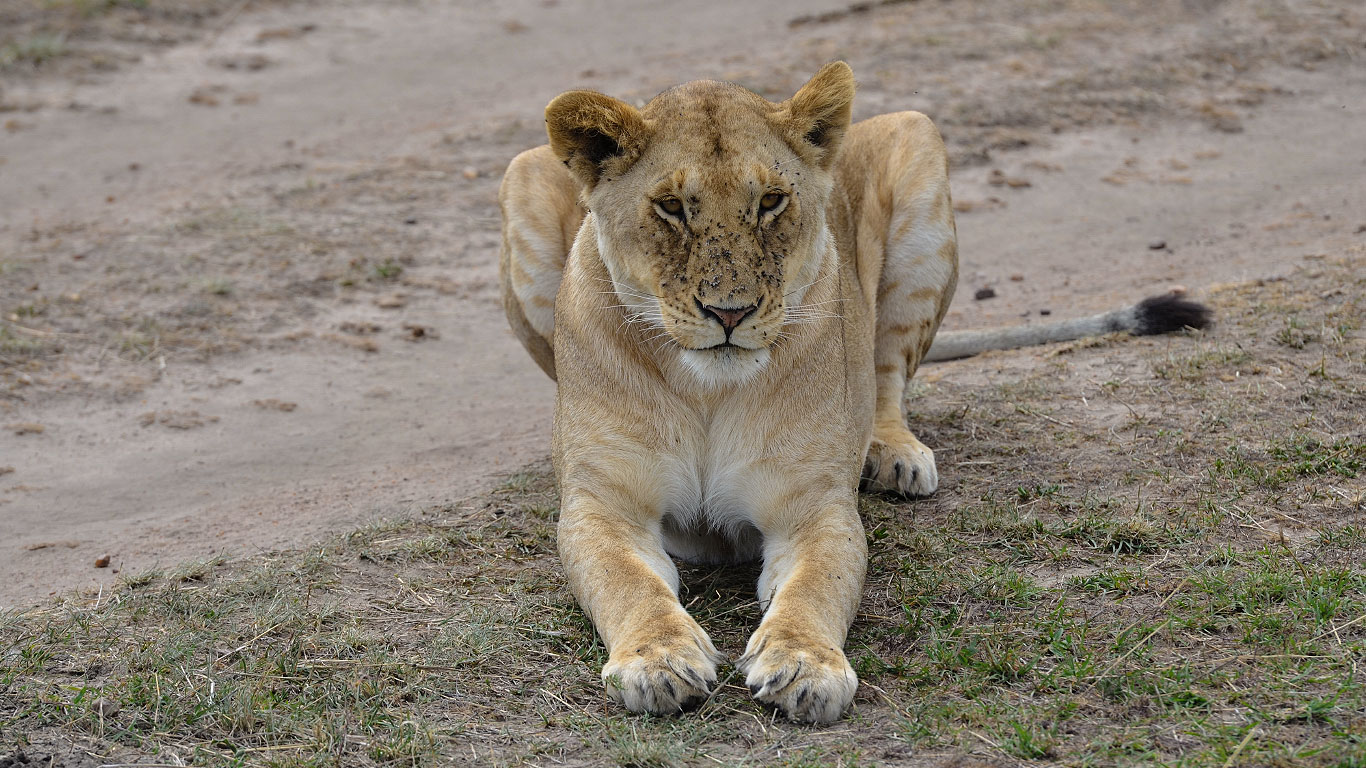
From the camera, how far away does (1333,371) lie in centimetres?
523

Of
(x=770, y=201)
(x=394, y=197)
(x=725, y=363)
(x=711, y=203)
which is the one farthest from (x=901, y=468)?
(x=394, y=197)

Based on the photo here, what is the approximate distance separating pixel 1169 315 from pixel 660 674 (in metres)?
3.58

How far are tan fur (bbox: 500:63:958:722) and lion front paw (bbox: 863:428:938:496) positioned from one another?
0.04ft

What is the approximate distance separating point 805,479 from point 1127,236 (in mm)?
4917

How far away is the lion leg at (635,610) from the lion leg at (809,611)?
155 mm

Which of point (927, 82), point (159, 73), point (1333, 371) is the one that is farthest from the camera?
point (159, 73)

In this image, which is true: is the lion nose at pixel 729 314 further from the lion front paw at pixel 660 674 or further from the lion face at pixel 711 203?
the lion front paw at pixel 660 674

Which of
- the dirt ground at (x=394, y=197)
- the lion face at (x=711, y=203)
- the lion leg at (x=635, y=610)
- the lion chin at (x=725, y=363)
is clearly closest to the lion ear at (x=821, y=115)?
the lion face at (x=711, y=203)

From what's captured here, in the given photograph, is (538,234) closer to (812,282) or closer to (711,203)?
(812,282)

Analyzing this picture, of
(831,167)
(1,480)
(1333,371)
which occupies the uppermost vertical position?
(831,167)

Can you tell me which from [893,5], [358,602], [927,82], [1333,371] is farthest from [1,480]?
[893,5]

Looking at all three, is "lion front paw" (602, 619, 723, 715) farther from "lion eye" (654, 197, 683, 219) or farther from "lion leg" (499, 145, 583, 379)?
"lion leg" (499, 145, 583, 379)

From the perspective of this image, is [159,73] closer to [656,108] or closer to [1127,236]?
[1127,236]

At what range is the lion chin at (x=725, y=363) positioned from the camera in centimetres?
361
